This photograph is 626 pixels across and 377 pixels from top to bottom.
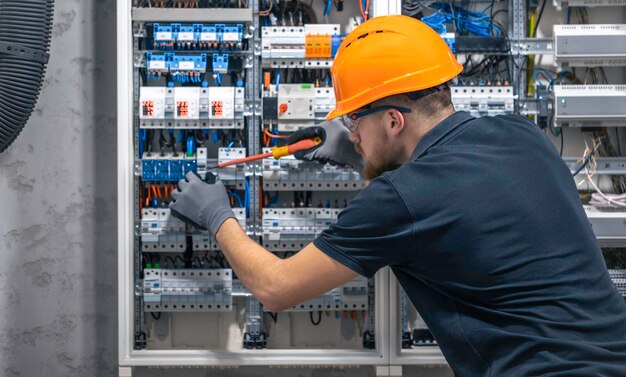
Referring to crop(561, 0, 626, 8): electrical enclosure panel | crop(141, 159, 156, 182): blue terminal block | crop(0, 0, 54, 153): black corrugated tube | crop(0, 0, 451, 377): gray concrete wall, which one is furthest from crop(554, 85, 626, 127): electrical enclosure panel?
crop(0, 0, 54, 153): black corrugated tube

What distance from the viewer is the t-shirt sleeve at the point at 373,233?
1.61 m

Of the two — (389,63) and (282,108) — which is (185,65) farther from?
(389,63)

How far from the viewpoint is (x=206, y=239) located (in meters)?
2.88

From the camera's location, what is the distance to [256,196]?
2.94 metres

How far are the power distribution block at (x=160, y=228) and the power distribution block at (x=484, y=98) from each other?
1217mm

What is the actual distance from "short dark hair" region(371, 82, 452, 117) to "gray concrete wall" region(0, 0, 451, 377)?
168 cm

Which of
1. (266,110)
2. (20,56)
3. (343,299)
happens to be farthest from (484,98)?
(20,56)

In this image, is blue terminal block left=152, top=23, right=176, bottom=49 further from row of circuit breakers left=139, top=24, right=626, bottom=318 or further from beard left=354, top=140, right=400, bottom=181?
beard left=354, top=140, right=400, bottom=181

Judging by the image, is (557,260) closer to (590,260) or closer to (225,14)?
(590,260)

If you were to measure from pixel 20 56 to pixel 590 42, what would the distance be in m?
2.25

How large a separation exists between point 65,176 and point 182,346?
2.99 ft

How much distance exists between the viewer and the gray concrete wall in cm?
312

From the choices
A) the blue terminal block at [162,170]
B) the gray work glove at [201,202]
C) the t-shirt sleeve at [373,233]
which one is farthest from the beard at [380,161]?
the blue terminal block at [162,170]

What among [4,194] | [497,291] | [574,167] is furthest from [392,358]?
[4,194]
